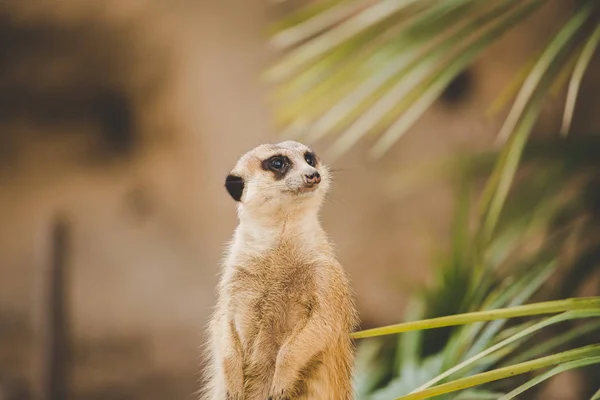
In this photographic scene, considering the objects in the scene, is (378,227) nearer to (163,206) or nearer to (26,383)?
(163,206)

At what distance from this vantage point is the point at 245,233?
3.74 ft

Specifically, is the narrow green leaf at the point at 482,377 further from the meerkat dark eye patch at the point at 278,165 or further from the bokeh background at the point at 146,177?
the bokeh background at the point at 146,177

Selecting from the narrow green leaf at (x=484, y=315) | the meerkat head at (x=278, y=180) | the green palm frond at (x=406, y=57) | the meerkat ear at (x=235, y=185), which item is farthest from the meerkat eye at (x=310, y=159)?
the narrow green leaf at (x=484, y=315)

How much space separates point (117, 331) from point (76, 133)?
1073 millimetres

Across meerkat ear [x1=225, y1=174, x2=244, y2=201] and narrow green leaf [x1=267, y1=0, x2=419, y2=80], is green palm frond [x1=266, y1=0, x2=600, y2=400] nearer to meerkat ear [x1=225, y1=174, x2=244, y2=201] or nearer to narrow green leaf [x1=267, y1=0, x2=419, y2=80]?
narrow green leaf [x1=267, y1=0, x2=419, y2=80]

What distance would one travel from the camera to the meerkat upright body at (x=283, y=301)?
41.6 inches

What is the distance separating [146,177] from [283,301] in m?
3.21

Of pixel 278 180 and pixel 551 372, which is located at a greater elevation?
pixel 278 180

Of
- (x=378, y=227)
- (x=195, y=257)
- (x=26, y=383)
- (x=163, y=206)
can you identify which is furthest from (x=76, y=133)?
(x=378, y=227)

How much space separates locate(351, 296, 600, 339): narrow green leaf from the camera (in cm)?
88

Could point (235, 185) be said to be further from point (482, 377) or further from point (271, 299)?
point (482, 377)

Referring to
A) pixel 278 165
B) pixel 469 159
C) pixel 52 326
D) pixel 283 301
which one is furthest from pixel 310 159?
pixel 52 326

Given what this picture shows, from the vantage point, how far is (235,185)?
1.17m

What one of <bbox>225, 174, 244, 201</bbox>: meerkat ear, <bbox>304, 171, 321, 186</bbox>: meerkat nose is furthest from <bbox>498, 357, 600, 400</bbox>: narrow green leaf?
<bbox>225, 174, 244, 201</bbox>: meerkat ear
